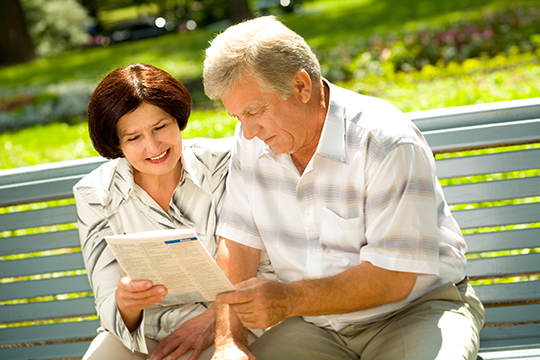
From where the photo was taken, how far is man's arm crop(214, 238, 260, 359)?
7.84 feet

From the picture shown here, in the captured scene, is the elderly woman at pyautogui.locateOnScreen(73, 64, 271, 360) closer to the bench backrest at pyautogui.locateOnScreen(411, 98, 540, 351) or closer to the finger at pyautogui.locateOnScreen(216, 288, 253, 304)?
the finger at pyautogui.locateOnScreen(216, 288, 253, 304)

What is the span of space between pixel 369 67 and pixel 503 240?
5.02 meters

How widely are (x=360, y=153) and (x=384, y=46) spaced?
19.7 feet

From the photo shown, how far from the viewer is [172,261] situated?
2.12m

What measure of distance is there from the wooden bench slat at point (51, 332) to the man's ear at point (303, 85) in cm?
166

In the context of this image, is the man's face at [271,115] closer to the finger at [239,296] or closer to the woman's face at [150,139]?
the woman's face at [150,139]

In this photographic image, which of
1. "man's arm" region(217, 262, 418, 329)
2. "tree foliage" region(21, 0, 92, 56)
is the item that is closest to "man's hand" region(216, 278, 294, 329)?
"man's arm" region(217, 262, 418, 329)

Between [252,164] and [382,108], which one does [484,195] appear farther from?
[252,164]

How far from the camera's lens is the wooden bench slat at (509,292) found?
277 cm

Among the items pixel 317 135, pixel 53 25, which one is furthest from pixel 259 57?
pixel 53 25

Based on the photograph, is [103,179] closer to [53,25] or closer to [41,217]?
[41,217]

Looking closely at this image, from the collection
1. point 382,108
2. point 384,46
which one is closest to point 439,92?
point 384,46

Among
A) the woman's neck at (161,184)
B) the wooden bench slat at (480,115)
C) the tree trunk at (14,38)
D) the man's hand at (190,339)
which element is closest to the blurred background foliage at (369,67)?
the woman's neck at (161,184)

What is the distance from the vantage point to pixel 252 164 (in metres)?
2.66
